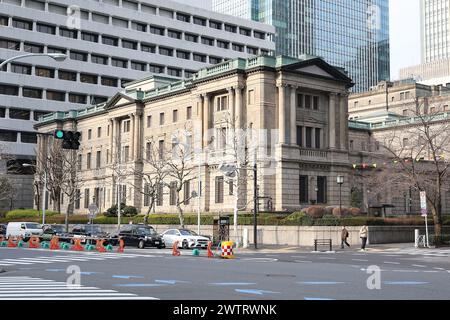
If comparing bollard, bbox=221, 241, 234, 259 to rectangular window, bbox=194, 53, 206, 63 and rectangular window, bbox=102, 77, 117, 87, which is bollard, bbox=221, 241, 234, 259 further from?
rectangular window, bbox=194, 53, 206, 63

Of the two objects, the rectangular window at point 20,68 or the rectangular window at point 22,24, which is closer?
the rectangular window at point 20,68

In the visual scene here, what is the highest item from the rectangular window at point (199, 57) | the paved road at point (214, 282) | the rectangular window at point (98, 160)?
the rectangular window at point (199, 57)

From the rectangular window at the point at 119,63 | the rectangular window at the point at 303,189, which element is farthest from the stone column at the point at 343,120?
the rectangular window at the point at 119,63

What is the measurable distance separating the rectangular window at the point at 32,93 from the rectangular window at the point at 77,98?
5361 millimetres

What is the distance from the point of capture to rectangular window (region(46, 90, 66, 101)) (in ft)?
346

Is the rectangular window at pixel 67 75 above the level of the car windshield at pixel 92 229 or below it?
above

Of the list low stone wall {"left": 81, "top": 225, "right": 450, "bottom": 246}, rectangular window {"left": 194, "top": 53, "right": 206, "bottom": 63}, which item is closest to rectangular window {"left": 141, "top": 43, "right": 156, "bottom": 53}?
rectangular window {"left": 194, "top": 53, "right": 206, "bottom": 63}

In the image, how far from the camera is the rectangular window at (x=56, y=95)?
105312 mm

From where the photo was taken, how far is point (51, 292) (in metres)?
16.5

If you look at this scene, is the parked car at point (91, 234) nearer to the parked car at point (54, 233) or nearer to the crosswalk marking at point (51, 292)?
the parked car at point (54, 233)
